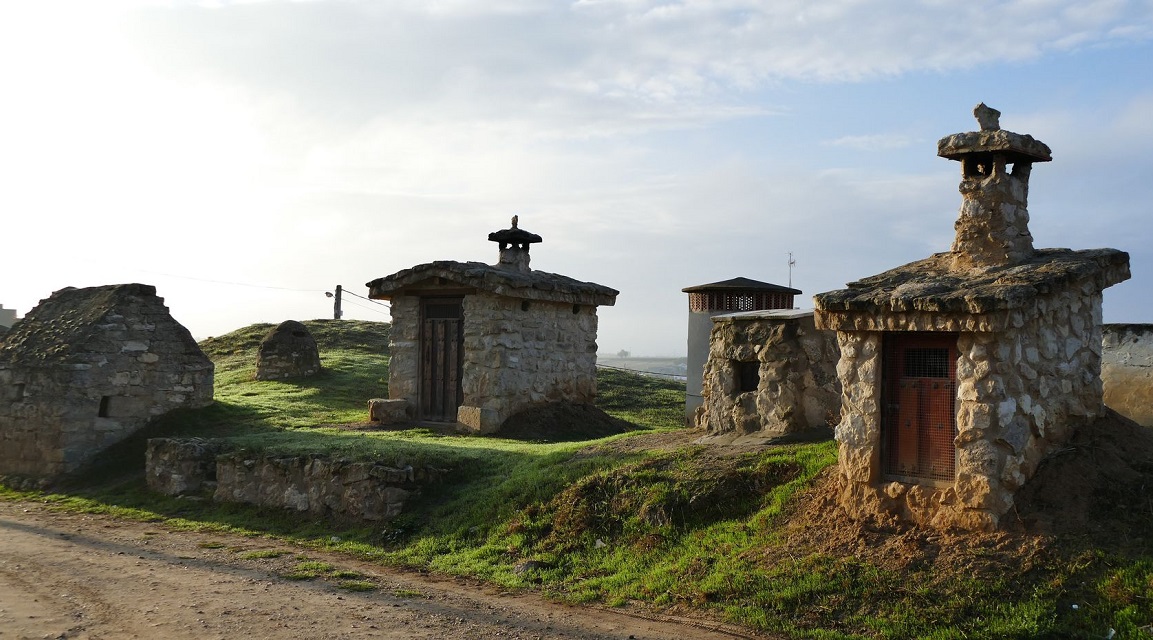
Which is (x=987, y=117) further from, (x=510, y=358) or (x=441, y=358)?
(x=441, y=358)

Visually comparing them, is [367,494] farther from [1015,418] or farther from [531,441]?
[1015,418]

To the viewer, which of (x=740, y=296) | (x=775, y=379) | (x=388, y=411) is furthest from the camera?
(x=740, y=296)

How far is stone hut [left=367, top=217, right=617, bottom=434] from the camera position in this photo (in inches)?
607

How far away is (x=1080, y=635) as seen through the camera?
6383mm

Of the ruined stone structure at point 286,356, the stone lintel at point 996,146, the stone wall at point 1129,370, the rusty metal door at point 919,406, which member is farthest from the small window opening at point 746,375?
the ruined stone structure at point 286,356

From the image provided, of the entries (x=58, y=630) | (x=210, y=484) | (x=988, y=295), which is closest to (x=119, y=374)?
(x=210, y=484)

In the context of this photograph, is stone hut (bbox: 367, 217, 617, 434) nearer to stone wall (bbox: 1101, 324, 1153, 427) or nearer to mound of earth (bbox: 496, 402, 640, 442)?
mound of earth (bbox: 496, 402, 640, 442)

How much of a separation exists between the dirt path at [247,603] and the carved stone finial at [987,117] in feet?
17.1

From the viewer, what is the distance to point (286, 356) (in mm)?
22422

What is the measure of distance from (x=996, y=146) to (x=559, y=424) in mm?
9137

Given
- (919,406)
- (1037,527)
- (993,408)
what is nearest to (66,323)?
(919,406)

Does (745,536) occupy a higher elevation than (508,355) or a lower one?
lower

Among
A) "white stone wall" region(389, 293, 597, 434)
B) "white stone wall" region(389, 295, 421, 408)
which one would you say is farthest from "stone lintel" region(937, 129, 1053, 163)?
"white stone wall" region(389, 295, 421, 408)

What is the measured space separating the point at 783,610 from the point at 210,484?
8564 mm
